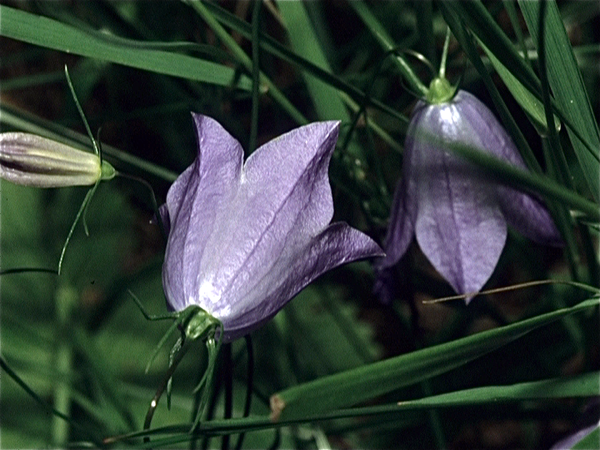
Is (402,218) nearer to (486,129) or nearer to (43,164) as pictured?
(486,129)

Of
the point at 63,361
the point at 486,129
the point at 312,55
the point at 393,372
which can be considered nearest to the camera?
the point at 393,372

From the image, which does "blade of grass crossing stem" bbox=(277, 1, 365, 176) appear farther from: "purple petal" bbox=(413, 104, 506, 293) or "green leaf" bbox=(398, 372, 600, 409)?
"green leaf" bbox=(398, 372, 600, 409)

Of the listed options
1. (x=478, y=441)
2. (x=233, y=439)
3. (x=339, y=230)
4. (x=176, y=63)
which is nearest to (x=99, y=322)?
(x=233, y=439)

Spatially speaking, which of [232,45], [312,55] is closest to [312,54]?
[312,55]

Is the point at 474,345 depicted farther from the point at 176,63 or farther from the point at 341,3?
the point at 341,3

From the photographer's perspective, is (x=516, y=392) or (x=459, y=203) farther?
(x=459, y=203)

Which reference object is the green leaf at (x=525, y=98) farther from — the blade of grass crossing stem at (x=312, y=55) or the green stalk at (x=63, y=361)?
the green stalk at (x=63, y=361)

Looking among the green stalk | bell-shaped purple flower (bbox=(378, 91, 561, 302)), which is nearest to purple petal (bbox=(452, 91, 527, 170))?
bell-shaped purple flower (bbox=(378, 91, 561, 302))

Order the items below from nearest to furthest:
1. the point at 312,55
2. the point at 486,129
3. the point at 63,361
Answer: the point at 486,129, the point at 312,55, the point at 63,361
